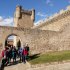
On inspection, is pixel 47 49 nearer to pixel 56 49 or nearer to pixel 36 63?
pixel 56 49

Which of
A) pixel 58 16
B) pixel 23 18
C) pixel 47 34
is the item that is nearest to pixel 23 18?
pixel 23 18

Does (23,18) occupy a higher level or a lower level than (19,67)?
higher

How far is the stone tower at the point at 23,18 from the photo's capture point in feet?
117

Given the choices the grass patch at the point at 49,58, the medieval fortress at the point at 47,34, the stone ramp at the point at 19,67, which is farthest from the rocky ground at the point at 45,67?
the medieval fortress at the point at 47,34

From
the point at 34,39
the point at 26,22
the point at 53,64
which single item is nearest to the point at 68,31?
the point at 34,39

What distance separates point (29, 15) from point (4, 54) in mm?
21691

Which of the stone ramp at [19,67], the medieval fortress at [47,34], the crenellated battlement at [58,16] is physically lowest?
the stone ramp at [19,67]

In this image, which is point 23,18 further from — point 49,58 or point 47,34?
point 49,58

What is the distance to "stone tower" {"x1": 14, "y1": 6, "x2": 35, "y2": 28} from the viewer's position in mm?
35688

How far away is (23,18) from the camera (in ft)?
118

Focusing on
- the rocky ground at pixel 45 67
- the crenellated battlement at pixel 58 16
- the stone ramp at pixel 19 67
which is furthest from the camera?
the crenellated battlement at pixel 58 16

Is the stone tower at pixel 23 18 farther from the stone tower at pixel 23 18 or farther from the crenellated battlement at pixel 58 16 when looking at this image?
the crenellated battlement at pixel 58 16

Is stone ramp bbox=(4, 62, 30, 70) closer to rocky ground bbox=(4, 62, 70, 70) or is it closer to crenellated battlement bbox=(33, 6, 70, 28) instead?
rocky ground bbox=(4, 62, 70, 70)

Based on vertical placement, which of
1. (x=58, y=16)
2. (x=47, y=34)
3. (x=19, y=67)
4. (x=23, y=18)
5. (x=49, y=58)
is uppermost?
(x=23, y=18)
